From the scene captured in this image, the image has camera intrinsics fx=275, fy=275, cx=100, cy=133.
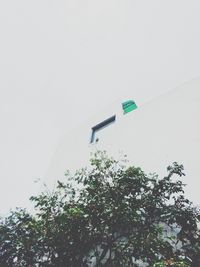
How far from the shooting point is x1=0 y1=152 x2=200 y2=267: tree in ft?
24.6

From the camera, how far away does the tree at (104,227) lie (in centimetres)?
751

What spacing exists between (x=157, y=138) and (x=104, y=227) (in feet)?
23.8

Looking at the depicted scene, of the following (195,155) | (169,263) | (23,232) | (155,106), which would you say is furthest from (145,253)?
(155,106)

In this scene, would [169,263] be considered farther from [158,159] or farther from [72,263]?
[158,159]

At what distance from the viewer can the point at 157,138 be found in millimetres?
14211

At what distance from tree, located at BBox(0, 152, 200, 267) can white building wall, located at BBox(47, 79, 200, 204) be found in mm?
2699

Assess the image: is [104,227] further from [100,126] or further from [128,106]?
[100,126]

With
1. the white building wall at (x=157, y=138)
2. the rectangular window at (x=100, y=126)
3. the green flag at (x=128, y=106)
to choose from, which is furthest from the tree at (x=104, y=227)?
the green flag at (x=128, y=106)

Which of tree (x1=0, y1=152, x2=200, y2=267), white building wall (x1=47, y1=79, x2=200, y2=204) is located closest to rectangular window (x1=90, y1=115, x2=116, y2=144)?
white building wall (x1=47, y1=79, x2=200, y2=204)

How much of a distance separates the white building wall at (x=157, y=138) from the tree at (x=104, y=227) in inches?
106

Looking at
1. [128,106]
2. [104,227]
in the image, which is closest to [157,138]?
[128,106]

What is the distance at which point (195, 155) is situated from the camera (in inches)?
476

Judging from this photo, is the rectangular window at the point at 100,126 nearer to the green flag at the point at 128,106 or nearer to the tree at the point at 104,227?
the green flag at the point at 128,106

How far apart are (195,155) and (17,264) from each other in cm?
823
